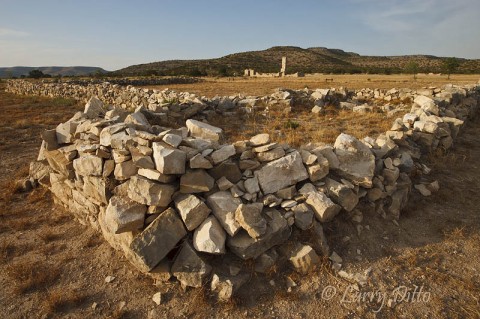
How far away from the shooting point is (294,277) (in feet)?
14.4

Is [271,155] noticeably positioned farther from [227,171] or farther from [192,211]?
[192,211]

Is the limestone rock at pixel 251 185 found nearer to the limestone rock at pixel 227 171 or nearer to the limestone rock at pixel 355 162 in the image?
the limestone rock at pixel 227 171

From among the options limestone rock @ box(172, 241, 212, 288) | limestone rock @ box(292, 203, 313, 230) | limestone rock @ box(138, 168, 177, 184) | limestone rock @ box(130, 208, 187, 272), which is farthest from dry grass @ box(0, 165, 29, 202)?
limestone rock @ box(292, 203, 313, 230)

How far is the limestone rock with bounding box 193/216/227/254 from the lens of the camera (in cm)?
418

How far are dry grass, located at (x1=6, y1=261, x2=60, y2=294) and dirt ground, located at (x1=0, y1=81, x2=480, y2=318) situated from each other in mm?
14

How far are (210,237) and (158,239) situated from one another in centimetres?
74

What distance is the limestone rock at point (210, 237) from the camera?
4.18 m

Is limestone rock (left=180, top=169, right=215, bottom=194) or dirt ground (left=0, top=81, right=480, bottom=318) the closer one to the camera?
dirt ground (left=0, top=81, right=480, bottom=318)

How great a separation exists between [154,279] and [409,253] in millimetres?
4035

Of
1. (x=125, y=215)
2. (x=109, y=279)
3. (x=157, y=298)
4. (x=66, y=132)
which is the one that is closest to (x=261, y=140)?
(x=125, y=215)

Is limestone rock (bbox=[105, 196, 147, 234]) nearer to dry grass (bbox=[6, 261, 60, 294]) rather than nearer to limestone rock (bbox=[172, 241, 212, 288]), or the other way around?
limestone rock (bbox=[172, 241, 212, 288])

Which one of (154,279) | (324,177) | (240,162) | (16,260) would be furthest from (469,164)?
(16,260)

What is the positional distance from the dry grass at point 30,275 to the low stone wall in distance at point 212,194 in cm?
97

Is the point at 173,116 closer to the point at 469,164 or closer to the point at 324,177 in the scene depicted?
the point at 324,177
